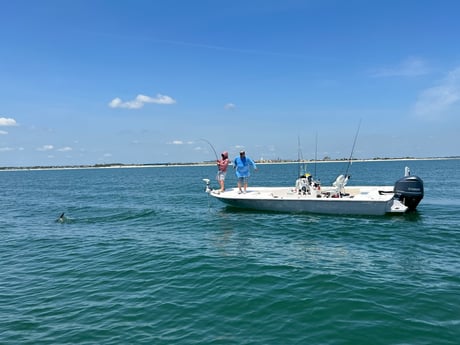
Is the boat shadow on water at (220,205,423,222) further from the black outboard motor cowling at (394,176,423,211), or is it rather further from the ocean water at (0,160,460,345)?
the ocean water at (0,160,460,345)

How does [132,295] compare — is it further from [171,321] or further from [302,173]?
[302,173]

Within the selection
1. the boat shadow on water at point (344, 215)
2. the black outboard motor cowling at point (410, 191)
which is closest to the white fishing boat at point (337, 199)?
the black outboard motor cowling at point (410, 191)

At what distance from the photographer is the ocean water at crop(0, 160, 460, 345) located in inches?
213

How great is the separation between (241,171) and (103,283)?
34.6 ft

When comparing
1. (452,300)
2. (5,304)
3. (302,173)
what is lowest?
(5,304)

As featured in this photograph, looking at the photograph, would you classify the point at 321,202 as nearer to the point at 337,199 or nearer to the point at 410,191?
the point at 337,199

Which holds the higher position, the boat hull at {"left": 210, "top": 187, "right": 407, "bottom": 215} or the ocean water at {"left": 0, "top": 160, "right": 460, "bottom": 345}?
the boat hull at {"left": 210, "top": 187, "right": 407, "bottom": 215}

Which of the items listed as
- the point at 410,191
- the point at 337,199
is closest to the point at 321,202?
the point at 337,199

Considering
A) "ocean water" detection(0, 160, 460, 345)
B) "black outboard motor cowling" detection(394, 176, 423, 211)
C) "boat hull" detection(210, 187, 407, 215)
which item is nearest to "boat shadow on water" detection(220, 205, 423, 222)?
"boat hull" detection(210, 187, 407, 215)

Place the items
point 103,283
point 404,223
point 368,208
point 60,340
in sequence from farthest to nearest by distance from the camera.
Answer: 1. point 368,208
2. point 404,223
3. point 103,283
4. point 60,340

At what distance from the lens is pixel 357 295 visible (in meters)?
6.54

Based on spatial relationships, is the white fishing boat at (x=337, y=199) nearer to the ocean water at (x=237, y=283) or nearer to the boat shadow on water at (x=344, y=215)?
the boat shadow on water at (x=344, y=215)

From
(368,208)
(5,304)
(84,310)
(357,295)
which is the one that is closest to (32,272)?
(5,304)

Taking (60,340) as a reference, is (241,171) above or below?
above
